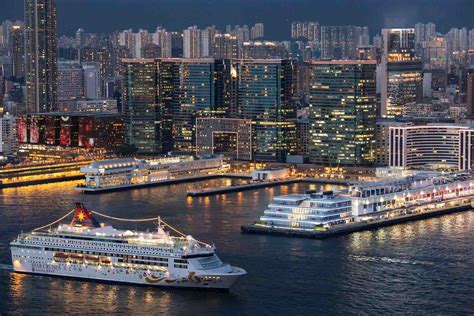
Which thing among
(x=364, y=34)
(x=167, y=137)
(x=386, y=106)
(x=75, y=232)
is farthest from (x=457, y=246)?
(x=364, y=34)

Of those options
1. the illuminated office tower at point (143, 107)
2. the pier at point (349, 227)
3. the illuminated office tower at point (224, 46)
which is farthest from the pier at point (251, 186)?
the illuminated office tower at point (224, 46)

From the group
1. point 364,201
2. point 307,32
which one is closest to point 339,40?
point 307,32

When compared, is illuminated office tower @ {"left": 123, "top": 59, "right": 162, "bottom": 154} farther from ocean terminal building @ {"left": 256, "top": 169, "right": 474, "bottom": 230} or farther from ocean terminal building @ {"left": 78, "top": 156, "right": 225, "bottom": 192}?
ocean terminal building @ {"left": 256, "top": 169, "right": 474, "bottom": 230}

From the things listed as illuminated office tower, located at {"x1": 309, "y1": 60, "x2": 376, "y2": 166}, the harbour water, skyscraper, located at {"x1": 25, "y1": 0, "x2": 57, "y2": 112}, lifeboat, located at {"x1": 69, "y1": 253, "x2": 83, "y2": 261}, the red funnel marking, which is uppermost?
skyscraper, located at {"x1": 25, "y1": 0, "x2": 57, "y2": 112}

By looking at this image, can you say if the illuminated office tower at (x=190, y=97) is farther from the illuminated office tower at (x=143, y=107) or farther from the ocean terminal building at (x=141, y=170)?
the ocean terminal building at (x=141, y=170)

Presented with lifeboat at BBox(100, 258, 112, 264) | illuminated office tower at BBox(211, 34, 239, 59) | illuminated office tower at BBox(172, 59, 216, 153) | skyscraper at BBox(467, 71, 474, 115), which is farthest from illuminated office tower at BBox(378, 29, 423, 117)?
lifeboat at BBox(100, 258, 112, 264)

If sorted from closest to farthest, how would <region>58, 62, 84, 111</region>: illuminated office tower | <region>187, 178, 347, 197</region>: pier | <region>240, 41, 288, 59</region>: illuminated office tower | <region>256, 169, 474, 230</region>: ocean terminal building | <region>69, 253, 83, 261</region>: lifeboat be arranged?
<region>69, 253, 83, 261</region>: lifeboat → <region>256, 169, 474, 230</region>: ocean terminal building → <region>187, 178, 347, 197</region>: pier → <region>58, 62, 84, 111</region>: illuminated office tower → <region>240, 41, 288, 59</region>: illuminated office tower
